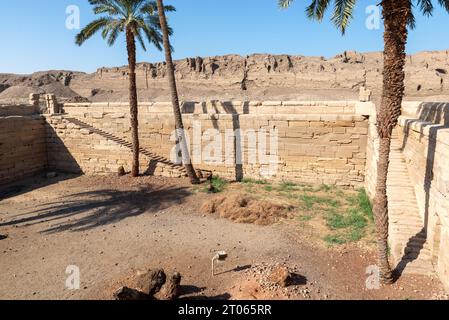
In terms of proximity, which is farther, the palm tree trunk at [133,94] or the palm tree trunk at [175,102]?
the palm tree trunk at [133,94]

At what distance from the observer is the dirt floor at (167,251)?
269 inches

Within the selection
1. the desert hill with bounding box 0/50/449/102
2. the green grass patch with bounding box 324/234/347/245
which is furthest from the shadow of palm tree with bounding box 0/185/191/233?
the desert hill with bounding box 0/50/449/102

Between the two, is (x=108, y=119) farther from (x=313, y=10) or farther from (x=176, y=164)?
(x=313, y=10)

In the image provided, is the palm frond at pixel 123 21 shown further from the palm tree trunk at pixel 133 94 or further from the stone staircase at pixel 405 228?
the stone staircase at pixel 405 228

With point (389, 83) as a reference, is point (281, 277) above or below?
below

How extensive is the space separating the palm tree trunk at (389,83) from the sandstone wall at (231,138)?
241 inches

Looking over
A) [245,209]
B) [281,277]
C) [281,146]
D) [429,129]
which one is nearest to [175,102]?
[281,146]

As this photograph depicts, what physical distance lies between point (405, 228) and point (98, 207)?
31.1 ft

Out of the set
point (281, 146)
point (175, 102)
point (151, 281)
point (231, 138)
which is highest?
point (175, 102)

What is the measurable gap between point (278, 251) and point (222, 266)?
1519 millimetres

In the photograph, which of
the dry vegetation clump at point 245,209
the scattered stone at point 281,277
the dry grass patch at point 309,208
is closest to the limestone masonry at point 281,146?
the dry grass patch at point 309,208

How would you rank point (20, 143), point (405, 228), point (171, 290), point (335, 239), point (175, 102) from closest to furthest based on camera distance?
point (171, 290) < point (405, 228) < point (335, 239) < point (175, 102) < point (20, 143)

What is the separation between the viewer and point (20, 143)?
1609cm

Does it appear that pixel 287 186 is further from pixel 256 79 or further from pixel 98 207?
pixel 256 79
